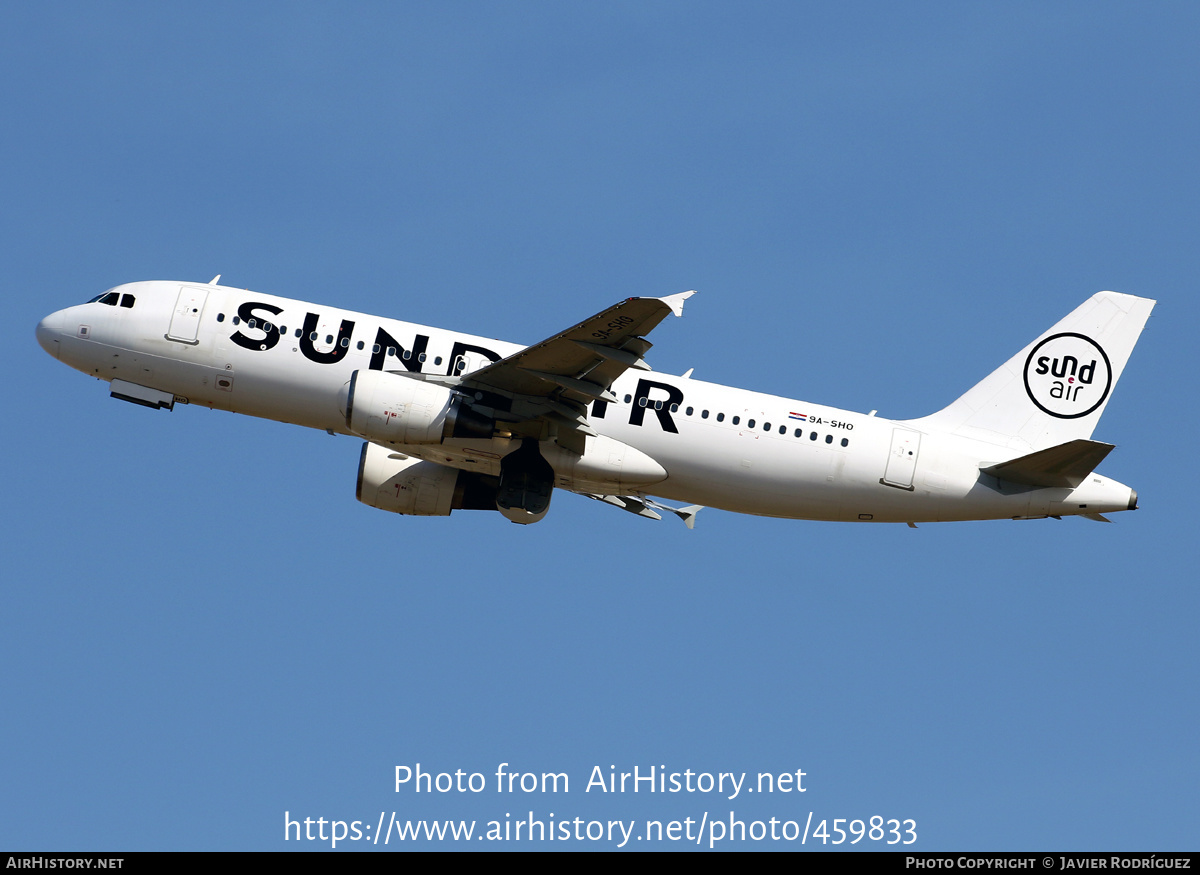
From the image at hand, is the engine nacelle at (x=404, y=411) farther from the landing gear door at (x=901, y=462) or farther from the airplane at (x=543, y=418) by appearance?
the landing gear door at (x=901, y=462)

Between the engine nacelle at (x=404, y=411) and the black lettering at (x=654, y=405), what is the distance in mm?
4117

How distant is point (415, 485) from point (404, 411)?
552 centimetres

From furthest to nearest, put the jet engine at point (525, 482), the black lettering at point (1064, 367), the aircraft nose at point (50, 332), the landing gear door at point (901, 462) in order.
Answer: the black lettering at point (1064, 367), the aircraft nose at point (50, 332), the landing gear door at point (901, 462), the jet engine at point (525, 482)

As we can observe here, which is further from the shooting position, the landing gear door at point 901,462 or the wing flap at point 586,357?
the landing gear door at point 901,462

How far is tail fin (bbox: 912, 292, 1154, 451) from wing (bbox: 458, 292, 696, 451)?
9933 millimetres

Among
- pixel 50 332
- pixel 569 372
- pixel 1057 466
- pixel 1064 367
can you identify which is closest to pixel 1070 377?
pixel 1064 367

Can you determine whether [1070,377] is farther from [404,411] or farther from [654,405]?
[404,411]

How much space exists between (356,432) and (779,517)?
1202cm

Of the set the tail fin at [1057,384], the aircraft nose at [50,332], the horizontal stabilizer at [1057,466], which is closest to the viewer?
the horizontal stabilizer at [1057,466]

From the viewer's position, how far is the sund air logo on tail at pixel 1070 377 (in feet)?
131

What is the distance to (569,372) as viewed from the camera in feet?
115

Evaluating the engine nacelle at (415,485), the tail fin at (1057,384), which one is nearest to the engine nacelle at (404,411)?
the engine nacelle at (415,485)

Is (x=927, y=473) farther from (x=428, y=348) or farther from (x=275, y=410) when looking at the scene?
(x=275, y=410)
